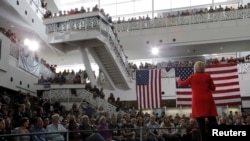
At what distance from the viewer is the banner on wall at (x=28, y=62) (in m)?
16.3

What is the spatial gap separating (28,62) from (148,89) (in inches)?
291

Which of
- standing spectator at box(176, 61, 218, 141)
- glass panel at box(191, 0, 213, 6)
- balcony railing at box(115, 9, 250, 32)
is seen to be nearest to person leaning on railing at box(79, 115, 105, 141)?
standing spectator at box(176, 61, 218, 141)

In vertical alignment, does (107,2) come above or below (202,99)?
above

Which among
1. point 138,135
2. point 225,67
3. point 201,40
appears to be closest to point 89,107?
point 225,67

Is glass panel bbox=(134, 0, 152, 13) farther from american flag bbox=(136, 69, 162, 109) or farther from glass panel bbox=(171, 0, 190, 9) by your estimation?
american flag bbox=(136, 69, 162, 109)

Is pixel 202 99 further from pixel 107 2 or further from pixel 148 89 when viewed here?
pixel 107 2

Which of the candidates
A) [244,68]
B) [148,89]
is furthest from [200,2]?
[148,89]

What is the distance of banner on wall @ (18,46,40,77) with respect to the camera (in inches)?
643

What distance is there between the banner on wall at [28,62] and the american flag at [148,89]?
6.31 meters

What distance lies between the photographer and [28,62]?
1730 centimetres

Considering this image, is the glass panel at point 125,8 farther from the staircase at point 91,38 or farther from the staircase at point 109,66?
the staircase at point 109,66

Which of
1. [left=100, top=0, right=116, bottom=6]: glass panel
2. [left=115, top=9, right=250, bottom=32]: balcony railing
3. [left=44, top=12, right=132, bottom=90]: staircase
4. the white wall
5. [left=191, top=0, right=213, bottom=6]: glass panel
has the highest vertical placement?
[left=100, top=0, right=116, bottom=6]: glass panel

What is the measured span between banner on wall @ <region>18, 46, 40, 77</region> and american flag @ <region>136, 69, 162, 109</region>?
20.7 feet

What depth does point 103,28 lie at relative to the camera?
1861 centimetres
